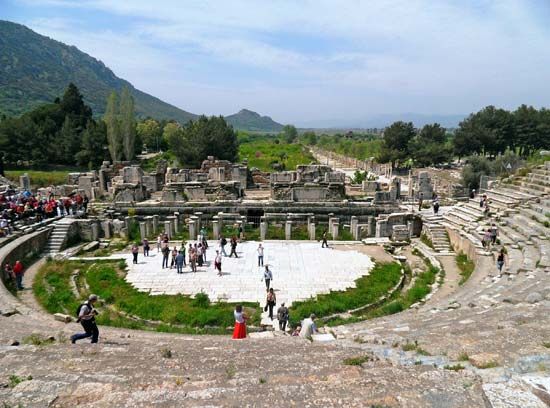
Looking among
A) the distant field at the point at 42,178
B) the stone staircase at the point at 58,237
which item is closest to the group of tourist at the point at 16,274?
the stone staircase at the point at 58,237

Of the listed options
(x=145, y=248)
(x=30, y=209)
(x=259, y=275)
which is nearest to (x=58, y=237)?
(x=30, y=209)

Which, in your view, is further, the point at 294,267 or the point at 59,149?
the point at 59,149

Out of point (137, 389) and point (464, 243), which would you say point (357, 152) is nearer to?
point (464, 243)

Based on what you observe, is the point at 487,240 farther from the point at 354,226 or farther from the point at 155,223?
the point at 155,223

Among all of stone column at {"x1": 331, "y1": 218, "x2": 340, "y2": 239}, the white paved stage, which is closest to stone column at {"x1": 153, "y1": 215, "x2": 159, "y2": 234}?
the white paved stage

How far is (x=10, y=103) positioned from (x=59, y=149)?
123864mm

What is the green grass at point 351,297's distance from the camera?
13.9m

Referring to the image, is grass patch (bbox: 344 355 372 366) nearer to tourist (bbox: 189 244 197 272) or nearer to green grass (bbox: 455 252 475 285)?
green grass (bbox: 455 252 475 285)

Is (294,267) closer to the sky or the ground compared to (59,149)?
closer to the ground

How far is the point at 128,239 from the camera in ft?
80.8

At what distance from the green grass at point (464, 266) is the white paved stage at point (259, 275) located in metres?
3.80

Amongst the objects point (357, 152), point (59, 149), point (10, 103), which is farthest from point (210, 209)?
point (10, 103)

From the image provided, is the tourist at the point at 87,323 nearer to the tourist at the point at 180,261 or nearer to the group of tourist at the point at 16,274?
the tourist at the point at 180,261

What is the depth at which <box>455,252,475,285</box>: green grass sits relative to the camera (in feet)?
56.3
